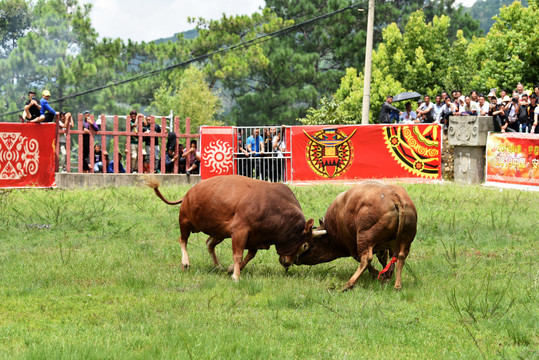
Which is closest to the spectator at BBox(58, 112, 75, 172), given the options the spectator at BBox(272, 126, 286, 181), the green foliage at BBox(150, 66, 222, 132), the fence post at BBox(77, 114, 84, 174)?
the fence post at BBox(77, 114, 84, 174)

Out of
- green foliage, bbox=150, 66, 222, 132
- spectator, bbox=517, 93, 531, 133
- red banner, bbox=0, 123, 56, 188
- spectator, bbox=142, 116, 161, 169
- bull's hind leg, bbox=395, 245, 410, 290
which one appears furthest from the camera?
green foliage, bbox=150, 66, 222, 132

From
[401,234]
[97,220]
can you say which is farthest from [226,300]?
[97,220]

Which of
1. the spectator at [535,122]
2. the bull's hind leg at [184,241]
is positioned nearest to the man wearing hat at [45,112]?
the bull's hind leg at [184,241]

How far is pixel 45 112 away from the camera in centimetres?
2005

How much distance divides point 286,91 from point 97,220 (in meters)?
→ 45.1

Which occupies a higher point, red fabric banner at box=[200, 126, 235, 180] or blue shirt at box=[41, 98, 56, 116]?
blue shirt at box=[41, 98, 56, 116]

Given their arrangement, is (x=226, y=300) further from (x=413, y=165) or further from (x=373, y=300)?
(x=413, y=165)

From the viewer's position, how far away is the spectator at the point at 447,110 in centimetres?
2247

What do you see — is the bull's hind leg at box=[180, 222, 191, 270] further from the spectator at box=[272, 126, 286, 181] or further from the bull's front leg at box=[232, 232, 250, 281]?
the spectator at box=[272, 126, 286, 181]

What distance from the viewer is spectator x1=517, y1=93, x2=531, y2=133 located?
20.2 meters

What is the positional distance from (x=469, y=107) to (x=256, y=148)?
260 inches

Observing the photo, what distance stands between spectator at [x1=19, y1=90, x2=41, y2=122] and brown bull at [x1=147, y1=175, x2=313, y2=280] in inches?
457

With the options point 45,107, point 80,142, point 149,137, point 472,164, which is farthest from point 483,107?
point 45,107

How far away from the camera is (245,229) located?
29.7 feet
